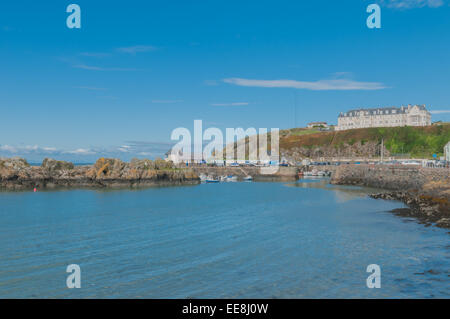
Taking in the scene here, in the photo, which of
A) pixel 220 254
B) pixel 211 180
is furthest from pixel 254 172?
pixel 220 254

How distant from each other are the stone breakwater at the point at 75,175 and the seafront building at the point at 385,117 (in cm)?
12123

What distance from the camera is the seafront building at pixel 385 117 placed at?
153125 mm

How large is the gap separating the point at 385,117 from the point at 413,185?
120699 mm

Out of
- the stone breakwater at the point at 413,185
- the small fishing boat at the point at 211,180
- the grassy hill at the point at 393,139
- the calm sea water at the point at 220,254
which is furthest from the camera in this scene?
the grassy hill at the point at 393,139

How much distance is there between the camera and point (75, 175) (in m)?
67.6

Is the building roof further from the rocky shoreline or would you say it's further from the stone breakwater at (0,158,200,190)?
the rocky shoreline

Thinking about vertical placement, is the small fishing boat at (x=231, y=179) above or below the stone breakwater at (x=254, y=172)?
below

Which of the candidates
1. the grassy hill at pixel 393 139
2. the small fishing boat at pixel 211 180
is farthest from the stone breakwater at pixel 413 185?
the grassy hill at pixel 393 139

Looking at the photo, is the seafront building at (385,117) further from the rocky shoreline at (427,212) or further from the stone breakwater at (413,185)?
the rocky shoreline at (427,212)

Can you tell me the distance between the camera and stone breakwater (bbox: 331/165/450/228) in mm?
30578

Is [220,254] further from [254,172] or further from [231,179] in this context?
[254,172]
